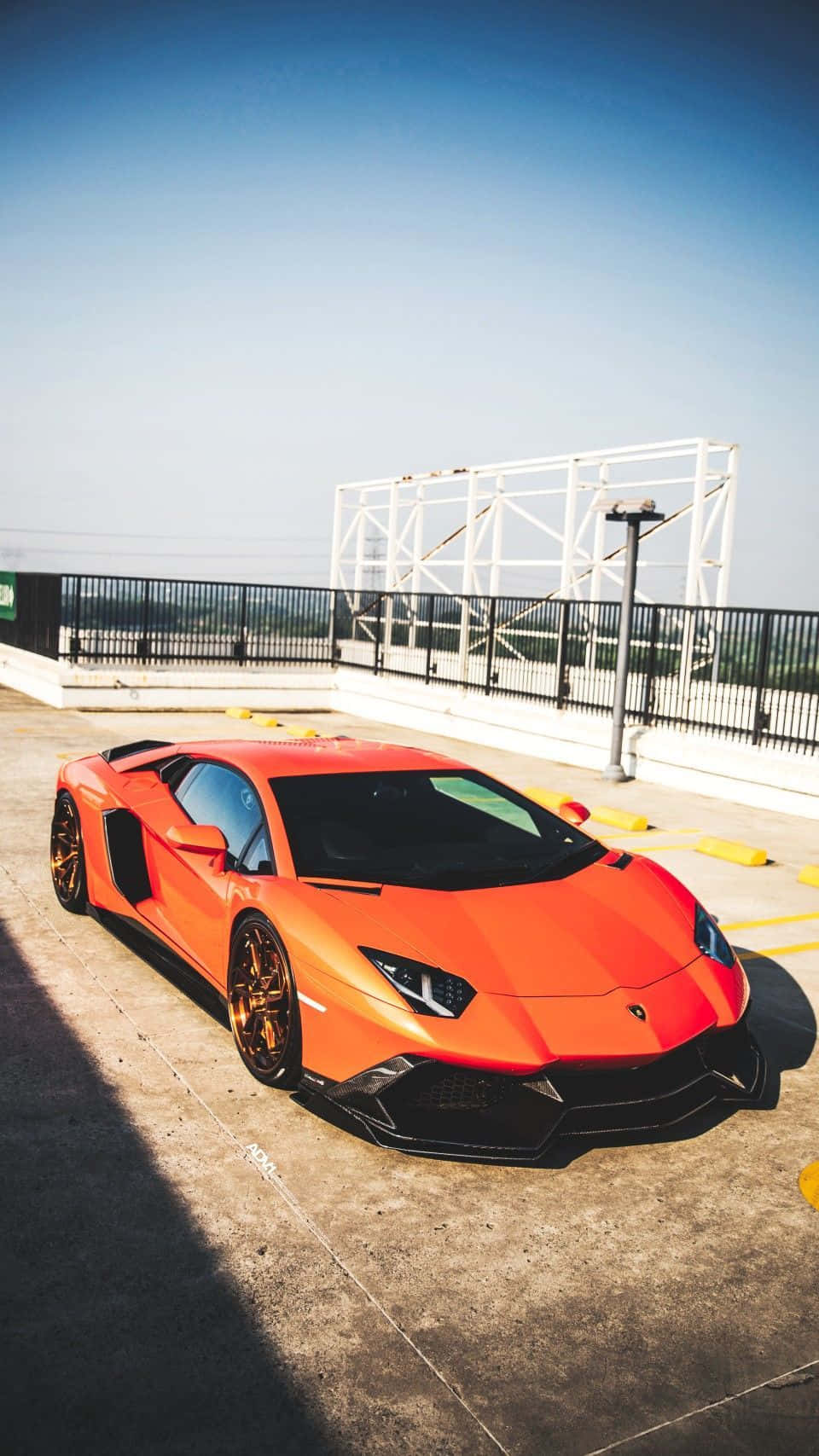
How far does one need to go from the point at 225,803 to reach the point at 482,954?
68.1 inches

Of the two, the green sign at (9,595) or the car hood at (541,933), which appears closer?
the car hood at (541,933)

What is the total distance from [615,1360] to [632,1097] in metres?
1.00

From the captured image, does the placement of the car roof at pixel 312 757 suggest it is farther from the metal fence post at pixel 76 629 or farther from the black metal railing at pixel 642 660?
the metal fence post at pixel 76 629

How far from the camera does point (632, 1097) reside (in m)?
3.97

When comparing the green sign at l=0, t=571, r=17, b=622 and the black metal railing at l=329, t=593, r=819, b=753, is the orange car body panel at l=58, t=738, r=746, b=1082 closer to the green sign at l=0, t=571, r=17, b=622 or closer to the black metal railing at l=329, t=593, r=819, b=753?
the black metal railing at l=329, t=593, r=819, b=753

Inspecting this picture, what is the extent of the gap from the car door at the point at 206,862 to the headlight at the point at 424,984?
36.6 inches

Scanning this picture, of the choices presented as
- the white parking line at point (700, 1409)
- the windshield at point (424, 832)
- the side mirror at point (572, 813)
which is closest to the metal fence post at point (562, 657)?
the side mirror at point (572, 813)

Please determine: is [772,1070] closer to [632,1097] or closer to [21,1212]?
[632,1097]

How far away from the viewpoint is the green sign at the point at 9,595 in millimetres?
23594

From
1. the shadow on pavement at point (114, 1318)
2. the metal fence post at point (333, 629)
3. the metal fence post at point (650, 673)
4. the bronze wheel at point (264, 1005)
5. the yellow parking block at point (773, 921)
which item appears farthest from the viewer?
the metal fence post at point (333, 629)

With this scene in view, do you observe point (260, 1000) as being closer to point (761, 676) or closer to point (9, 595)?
point (761, 676)

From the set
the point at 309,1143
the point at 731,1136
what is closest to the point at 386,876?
the point at 309,1143

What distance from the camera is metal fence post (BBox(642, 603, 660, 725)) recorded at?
14.8 m

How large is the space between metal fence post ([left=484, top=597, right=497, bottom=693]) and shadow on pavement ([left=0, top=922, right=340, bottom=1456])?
14.3 meters
